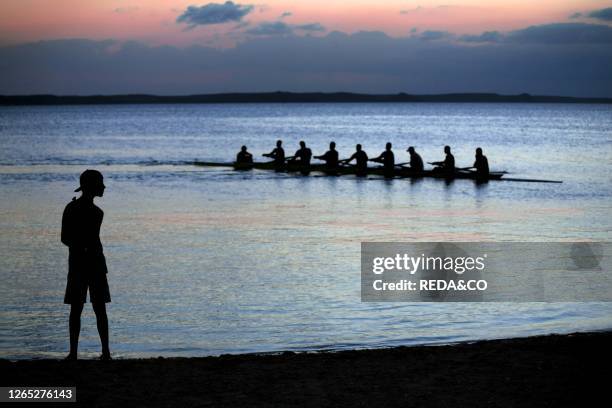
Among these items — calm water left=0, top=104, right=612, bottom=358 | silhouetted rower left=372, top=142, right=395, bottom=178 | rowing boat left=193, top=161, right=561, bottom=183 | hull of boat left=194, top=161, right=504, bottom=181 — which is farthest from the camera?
silhouetted rower left=372, top=142, right=395, bottom=178

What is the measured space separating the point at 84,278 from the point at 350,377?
282cm

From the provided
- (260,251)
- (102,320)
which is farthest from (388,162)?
(102,320)

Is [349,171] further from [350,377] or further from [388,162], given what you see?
[350,377]

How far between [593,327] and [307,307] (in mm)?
4183

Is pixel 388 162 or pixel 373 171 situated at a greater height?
pixel 388 162

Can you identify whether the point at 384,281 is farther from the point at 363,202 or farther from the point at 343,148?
the point at 343,148

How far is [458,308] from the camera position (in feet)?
44.2

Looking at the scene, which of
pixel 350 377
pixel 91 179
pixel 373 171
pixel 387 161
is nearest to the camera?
pixel 350 377

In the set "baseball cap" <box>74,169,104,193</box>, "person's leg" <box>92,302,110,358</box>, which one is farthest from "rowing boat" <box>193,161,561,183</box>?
"baseball cap" <box>74,169,104,193</box>

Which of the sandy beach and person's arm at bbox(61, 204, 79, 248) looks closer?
the sandy beach

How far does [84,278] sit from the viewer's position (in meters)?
8.81

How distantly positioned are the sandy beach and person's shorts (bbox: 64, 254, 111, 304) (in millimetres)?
714

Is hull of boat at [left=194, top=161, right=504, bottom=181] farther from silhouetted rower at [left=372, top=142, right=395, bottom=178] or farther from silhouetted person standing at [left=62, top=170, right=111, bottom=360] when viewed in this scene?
silhouetted person standing at [left=62, top=170, right=111, bottom=360]

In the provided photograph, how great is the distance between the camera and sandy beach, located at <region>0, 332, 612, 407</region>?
7.67 m
